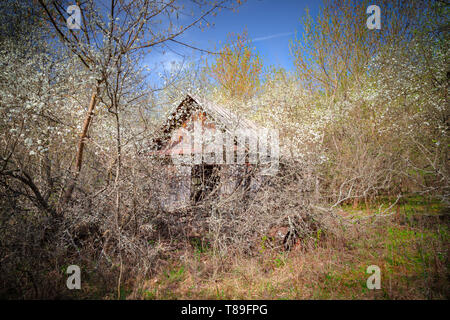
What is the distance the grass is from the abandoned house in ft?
4.29

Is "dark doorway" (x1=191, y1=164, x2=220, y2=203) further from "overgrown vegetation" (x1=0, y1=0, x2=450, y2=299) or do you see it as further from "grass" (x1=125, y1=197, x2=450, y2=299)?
"grass" (x1=125, y1=197, x2=450, y2=299)

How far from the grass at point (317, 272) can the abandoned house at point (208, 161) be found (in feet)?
4.29

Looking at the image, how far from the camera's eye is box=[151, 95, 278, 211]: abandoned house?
17.2 ft

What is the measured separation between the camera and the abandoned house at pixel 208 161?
5.23 meters

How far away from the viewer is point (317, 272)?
3.85m

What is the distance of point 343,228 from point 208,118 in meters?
4.86

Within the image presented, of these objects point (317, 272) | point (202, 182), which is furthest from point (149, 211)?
point (317, 272)

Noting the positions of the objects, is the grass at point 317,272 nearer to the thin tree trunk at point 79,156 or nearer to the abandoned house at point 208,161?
the abandoned house at point 208,161

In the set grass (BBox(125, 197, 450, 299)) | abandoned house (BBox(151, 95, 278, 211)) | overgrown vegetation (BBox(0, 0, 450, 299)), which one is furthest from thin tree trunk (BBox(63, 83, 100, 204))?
grass (BBox(125, 197, 450, 299))

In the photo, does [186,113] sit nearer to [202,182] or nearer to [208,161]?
[208,161]

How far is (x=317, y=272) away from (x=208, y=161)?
3.61 metres

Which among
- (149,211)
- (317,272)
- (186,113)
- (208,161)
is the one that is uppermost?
(186,113)

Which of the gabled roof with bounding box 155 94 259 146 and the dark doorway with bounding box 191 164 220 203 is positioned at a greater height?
the gabled roof with bounding box 155 94 259 146
